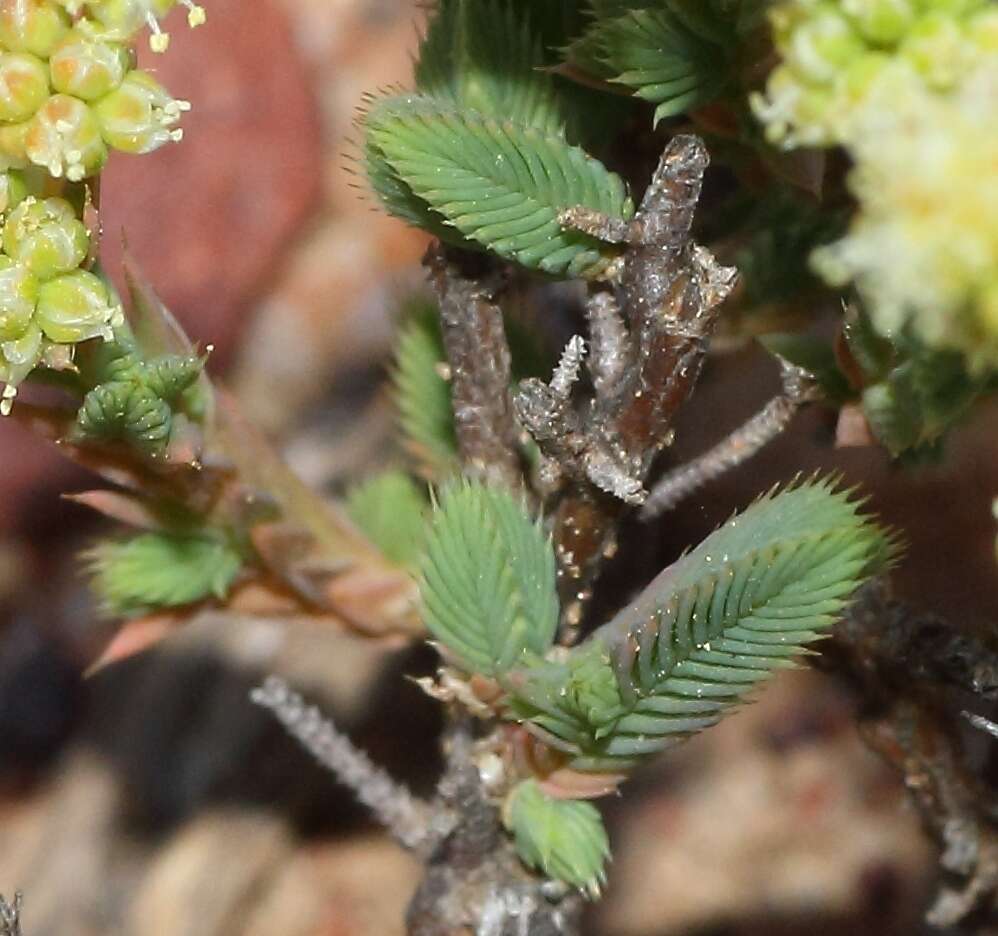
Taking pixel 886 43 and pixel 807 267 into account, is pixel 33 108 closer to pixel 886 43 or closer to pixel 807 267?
pixel 886 43

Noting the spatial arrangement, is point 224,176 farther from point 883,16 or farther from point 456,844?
point 883,16

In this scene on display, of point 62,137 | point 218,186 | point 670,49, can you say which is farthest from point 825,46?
point 218,186

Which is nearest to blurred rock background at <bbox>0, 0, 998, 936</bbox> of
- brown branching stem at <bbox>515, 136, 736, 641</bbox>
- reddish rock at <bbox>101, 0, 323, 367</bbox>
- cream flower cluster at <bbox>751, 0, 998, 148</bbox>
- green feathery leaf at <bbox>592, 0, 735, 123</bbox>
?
reddish rock at <bbox>101, 0, 323, 367</bbox>

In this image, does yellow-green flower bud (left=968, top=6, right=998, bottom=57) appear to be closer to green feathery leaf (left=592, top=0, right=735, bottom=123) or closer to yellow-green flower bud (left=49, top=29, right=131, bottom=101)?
green feathery leaf (left=592, top=0, right=735, bottom=123)

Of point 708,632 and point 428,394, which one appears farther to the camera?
point 428,394

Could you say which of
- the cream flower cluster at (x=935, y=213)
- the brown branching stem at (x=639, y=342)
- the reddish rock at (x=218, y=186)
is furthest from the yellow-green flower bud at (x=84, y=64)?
the reddish rock at (x=218, y=186)

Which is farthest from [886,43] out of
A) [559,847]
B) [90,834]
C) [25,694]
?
[25,694]

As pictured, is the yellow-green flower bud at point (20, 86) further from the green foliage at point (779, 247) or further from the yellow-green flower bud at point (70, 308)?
the green foliage at point (779, 247)
